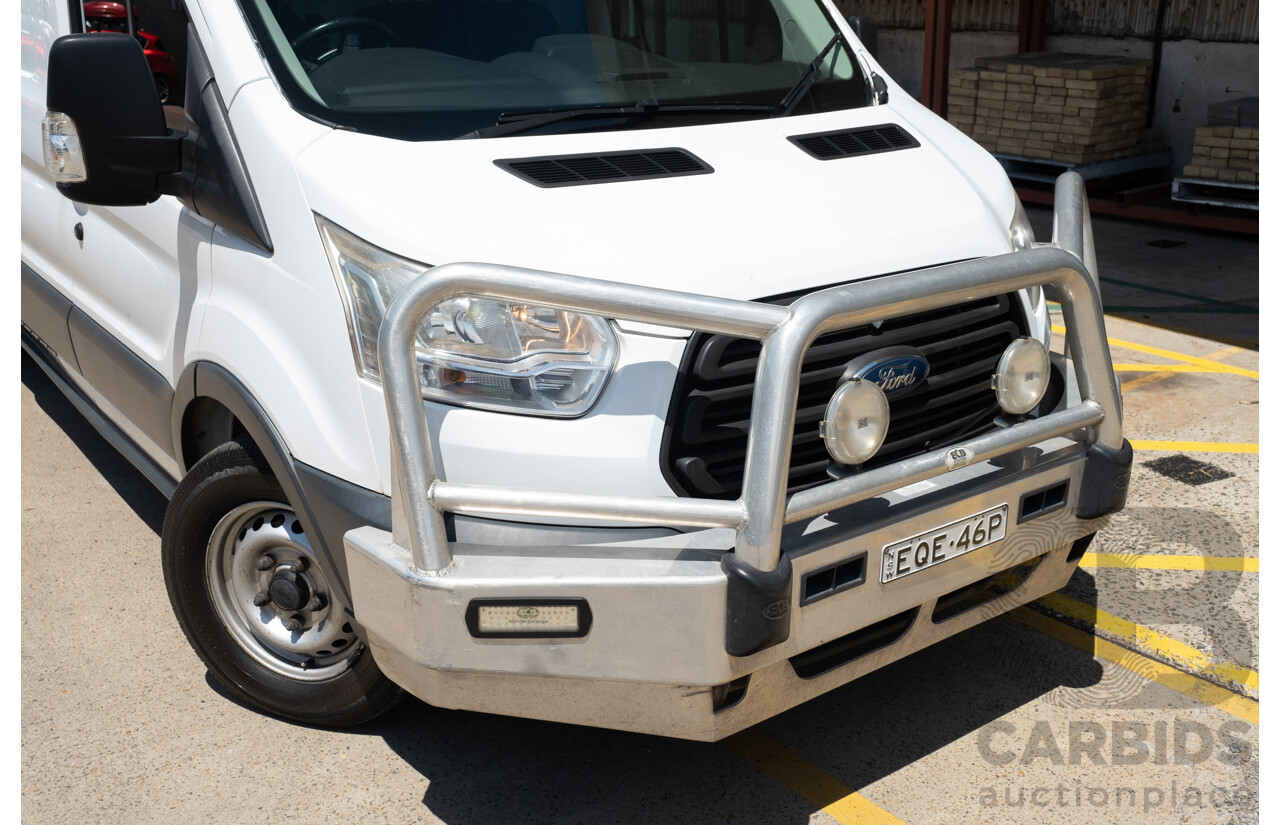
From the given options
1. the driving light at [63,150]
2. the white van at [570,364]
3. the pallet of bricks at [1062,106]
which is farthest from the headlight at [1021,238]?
the pallet of bricks at [1062,106]

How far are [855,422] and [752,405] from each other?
0.88ft

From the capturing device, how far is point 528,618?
8.10 feet

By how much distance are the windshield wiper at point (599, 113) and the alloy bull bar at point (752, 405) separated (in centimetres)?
86

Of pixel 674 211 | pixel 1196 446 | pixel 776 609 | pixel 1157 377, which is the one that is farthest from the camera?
pixel 1157 377

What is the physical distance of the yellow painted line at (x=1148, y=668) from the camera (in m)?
3.52

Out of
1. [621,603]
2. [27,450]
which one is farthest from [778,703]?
[27,450]

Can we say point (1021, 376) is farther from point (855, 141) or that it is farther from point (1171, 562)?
point (1171, 562)

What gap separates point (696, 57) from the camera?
12.1 feet

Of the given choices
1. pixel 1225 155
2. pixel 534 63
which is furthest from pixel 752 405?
pixel 1225 155

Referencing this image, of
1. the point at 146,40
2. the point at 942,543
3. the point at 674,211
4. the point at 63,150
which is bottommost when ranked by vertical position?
the point at 942,543

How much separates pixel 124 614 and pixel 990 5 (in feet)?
34.5

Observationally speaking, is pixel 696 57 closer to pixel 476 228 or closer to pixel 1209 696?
pixel 476 228

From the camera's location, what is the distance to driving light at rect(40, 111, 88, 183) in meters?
3.10

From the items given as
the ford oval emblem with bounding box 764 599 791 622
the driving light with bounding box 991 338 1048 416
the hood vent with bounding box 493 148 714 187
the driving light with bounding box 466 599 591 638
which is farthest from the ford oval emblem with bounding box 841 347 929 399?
the driving light with bounding box 466 599 591 638
